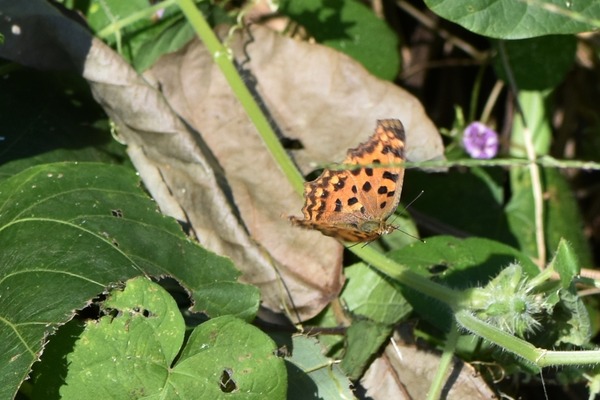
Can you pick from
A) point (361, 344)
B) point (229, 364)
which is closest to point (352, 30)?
point (361, 344)

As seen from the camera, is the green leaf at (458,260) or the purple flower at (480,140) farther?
the purple flower at (480,140)

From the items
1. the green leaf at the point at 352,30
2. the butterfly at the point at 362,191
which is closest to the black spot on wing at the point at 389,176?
the butterfly at the point at 362,191

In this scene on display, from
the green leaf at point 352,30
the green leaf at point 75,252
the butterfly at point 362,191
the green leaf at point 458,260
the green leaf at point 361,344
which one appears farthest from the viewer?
the green leaf at point 352,30

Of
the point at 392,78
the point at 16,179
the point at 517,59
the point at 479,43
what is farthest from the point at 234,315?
the point at 479,43

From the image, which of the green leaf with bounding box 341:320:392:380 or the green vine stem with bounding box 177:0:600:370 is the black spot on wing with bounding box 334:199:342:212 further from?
the green leaf with bounding box 341:320:392:380

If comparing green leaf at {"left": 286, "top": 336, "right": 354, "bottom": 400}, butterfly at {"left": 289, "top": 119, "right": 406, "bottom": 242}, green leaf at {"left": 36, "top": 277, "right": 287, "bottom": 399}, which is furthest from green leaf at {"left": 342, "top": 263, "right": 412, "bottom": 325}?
green leaf at {"left": 36, "top": 277, "right": 287, "bottom": 399}

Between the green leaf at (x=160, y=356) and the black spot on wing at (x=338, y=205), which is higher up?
the black spot on wing at (x=338, y=205)

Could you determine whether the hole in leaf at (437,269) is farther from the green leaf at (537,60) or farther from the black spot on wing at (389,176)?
the green leaf at (537,60)
